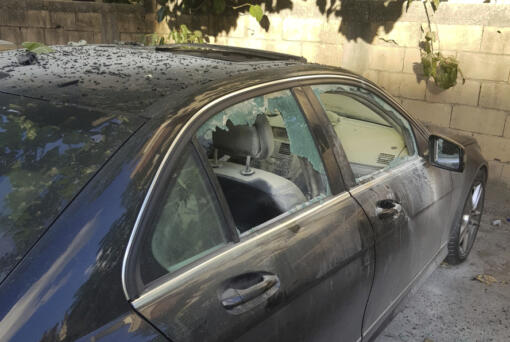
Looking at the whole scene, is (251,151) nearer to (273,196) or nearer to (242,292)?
(273,196)

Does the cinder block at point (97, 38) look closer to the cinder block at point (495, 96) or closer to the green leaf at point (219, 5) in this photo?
the green leaf at point (219, 5)

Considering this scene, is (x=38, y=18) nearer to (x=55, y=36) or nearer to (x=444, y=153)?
(x=55, y=36)

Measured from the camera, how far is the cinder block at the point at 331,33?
5605 mm

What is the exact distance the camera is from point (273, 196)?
6.52ft

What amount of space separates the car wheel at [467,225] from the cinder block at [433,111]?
→ 1407 millimetres

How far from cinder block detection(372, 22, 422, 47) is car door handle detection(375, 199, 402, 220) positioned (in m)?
3.35

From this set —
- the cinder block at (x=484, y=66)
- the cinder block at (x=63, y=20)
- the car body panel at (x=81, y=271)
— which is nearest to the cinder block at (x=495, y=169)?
Result: the cinder block at (x=484, y=66)

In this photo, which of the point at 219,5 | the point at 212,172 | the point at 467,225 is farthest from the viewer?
the point at 219,5

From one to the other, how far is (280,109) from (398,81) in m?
Result: 3.65

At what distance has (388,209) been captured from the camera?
224 centimetres

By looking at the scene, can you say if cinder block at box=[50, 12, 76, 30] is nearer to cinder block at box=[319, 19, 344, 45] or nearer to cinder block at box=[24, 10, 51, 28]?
cinder block at box=[24, 10, 51, 28]

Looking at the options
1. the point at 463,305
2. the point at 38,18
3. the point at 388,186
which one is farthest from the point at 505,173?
the point at 38,18

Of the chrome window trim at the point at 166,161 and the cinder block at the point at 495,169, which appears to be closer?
the chrome window trim at the point at 166,161

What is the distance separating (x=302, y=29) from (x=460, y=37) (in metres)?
1.98
